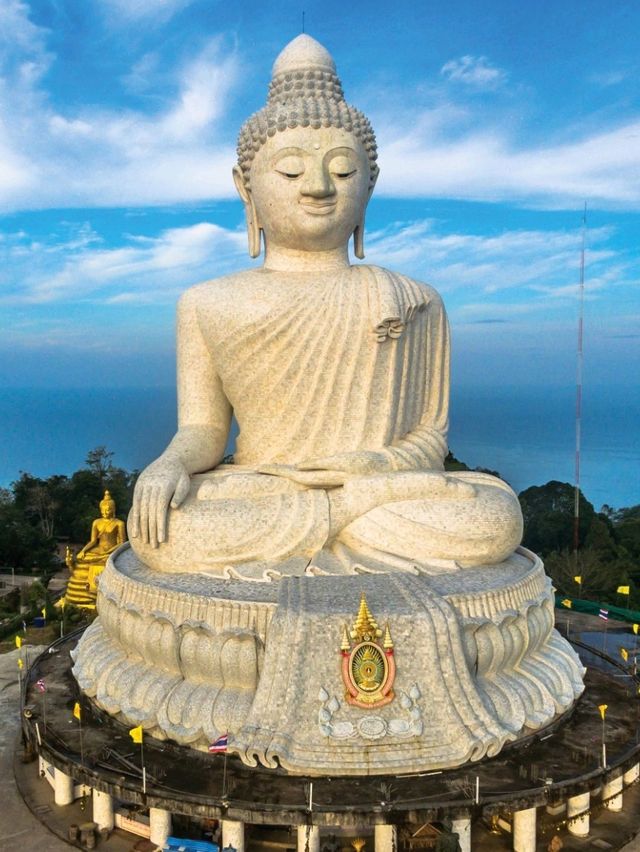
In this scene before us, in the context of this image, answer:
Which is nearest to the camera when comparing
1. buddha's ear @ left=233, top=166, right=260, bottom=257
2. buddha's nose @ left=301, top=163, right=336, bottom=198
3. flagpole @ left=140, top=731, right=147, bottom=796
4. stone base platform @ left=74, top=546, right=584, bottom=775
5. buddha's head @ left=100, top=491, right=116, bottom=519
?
flagpole @ left=140, top=731, right=147, bottom=796

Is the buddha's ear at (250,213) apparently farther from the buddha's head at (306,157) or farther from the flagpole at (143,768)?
the flagpole at (143,768)

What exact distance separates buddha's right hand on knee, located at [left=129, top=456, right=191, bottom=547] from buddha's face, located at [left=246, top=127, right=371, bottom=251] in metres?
3.29

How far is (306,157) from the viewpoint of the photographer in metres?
8.84

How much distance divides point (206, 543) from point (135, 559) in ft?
4.19

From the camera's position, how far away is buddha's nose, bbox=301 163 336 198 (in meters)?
8.77

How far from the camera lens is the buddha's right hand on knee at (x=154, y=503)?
7637 millimetres

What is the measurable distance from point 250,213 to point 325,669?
5846mm

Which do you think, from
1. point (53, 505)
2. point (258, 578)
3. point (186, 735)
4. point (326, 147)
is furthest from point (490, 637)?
point (53, 505)

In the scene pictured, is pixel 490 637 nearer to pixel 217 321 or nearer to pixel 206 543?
pixel 206 543

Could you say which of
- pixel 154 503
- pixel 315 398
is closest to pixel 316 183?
pixel 315 398

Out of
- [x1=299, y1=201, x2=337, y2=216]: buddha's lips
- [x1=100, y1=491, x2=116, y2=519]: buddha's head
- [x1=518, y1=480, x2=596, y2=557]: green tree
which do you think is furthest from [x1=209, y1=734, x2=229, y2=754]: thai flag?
[x1=518, y1=480, x2=596, y2=557]: green tree

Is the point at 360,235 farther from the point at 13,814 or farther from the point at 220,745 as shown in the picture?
the point at 13,814

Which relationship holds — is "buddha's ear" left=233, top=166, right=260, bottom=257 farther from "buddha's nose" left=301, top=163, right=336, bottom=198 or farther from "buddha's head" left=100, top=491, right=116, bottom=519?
"buddha's head" left=100, top=491, right=116, bottom=519

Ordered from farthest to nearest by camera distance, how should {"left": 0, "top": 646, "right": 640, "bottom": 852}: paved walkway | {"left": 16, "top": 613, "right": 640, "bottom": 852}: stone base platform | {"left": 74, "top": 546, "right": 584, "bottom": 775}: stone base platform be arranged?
1. {"left": 0, "top": 646, "right": 640, "bottom": 852}: paved walkway
2. {"left": 74, "top": 546, "right": 584, "bottom": 775}: stone base platform
3. {"left": 16, "top": 613, "right": 640, "bottom": 852}: stone base platform
